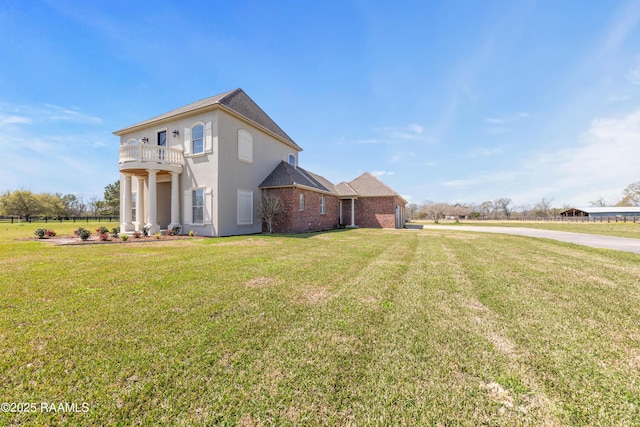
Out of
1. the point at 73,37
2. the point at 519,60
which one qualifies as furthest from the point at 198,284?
the point at 519,60

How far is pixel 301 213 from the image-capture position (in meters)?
15.8

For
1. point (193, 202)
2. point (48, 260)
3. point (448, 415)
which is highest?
point (193, 202)

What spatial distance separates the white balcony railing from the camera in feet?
40.7

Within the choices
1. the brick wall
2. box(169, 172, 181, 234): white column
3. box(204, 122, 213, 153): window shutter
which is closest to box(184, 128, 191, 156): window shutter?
box(204, 122, 213, 153): window shutter

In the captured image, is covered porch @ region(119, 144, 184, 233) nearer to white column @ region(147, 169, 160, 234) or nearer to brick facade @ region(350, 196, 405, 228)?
white column @ region(147, 169, 160, 234)

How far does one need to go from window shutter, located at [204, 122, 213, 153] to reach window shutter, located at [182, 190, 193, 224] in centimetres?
270

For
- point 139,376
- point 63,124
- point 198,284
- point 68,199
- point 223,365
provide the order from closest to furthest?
point 139,376
point 223,365
point 198,284
point 63,124
point 68,199

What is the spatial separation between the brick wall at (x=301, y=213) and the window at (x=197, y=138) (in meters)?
4.59

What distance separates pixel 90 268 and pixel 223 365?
5545 mm

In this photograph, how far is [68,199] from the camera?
1962 inches

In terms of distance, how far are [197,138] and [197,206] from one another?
12.4 ft

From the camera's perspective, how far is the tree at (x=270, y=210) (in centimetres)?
1431

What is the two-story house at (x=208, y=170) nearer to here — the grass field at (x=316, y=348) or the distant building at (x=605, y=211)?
the grass field at (x=316, y=348)

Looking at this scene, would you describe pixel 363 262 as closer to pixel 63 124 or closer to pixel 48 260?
pixel 48 260
